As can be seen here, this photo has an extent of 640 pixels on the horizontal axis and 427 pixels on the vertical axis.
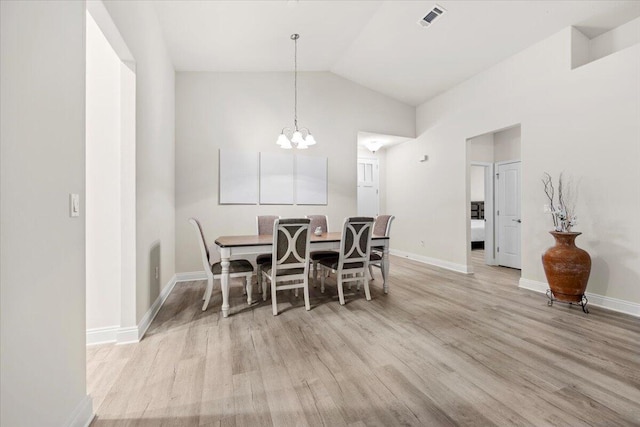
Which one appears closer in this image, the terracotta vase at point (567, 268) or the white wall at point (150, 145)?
the white wall at point (150, 145)

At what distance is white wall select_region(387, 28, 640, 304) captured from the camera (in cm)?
288

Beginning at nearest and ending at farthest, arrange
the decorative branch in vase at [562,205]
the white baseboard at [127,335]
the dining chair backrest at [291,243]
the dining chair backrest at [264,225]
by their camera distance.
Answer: the white baseboard at [127,335] < the dining chair backrest at [291,243] < the decorative branch in vase at [562,205] < the dining chair backrest at [264,225]

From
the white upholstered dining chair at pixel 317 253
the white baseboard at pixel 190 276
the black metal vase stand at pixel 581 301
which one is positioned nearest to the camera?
the black metal vase stand at pixel 581 301

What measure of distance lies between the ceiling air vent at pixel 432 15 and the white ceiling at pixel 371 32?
5 cm

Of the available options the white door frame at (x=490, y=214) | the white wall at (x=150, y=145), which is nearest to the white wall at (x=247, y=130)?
the white wall at (x=150, y=145)

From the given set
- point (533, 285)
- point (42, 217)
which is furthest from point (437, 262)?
point (42, 217)

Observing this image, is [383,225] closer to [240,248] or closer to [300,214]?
[300,214]

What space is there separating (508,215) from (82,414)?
6.07 metres

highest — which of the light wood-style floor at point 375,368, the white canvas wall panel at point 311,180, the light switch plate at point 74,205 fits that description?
the white canvas wall panel at point 311,180

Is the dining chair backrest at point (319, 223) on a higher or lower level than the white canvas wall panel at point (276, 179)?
lower

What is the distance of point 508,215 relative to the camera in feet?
17.1

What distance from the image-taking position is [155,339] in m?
2.36

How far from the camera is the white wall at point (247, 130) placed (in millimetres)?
4355

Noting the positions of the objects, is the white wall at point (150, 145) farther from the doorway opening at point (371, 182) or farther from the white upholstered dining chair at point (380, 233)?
the doorway opening at point (371, 182)
